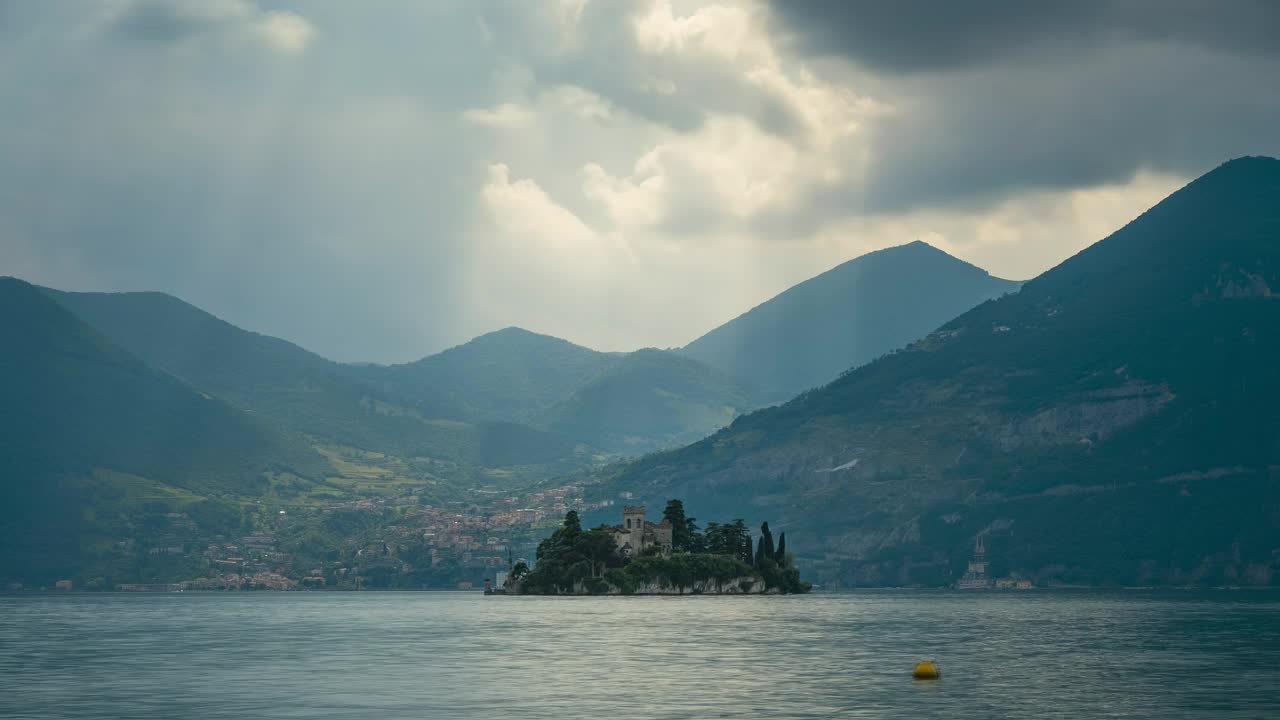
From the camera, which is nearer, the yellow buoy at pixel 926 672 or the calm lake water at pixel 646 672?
the calm lake water at pixel 646 672

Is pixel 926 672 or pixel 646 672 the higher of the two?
pixel 926 672

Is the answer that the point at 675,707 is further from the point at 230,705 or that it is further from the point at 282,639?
the point at 282,639

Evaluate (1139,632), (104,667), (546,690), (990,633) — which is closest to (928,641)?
(990,633)

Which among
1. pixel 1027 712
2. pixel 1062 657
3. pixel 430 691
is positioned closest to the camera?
pixel 1027 712

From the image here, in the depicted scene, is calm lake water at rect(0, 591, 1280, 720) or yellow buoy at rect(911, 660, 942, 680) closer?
calm lake water at rect(0, 591, 1280, 720)

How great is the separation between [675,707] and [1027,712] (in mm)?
19133

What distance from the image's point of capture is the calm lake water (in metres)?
81.7

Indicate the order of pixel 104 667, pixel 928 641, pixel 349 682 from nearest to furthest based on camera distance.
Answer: pixel 349 682
pixel 104 667
pixel 928 641

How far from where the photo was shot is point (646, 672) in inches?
4104

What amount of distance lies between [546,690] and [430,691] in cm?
734

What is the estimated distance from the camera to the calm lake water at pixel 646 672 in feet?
268

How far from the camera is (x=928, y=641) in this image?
470 feet

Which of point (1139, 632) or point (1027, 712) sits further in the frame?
point (1139, 632)

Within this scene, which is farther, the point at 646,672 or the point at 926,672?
the point at 646,672
